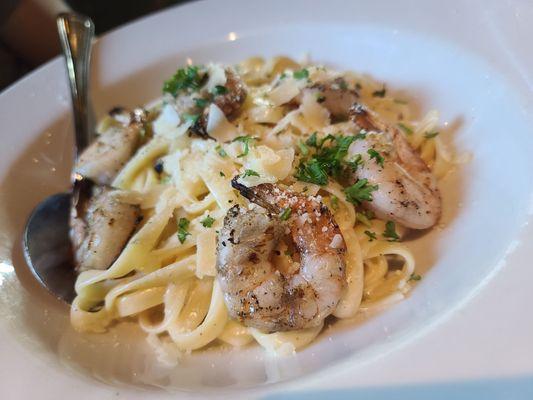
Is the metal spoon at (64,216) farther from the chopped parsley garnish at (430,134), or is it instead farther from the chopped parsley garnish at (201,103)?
the chopped parsley garnish at (430,134)

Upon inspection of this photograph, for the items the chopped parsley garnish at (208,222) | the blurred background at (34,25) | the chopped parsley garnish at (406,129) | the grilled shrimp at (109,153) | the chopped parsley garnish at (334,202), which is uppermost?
the chopped parsley garnish at (406,129)

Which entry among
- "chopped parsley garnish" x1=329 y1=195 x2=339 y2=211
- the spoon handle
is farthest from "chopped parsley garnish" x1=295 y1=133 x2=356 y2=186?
the spoon handle

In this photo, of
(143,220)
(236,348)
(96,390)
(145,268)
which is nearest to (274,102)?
(143,220)

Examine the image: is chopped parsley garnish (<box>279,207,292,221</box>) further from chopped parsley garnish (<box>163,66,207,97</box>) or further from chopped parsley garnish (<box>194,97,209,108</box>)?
chopped parsley garnish (<box>163,66,207,97</box>)

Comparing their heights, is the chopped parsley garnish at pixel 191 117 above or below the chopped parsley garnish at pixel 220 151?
below

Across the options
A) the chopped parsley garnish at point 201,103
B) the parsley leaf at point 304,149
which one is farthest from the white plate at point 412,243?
the chopped parsley garnish at point 201,103

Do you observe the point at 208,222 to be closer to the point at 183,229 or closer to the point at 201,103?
the point at 183,229
